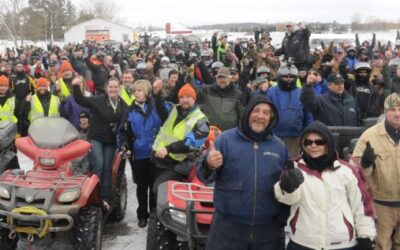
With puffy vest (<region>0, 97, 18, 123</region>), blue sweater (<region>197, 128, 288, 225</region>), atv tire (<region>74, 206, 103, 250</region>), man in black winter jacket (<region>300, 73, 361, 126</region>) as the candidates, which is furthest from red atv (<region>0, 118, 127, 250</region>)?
puffy vest (<region>0, 97, 18, 123</region>)

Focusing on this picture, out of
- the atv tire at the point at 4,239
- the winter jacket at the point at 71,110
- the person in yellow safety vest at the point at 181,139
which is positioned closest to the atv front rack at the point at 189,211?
the person in yellow safety vest at the point at 181,139

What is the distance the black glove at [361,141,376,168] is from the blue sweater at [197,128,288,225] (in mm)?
650

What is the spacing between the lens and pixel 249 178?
3109 millimetres

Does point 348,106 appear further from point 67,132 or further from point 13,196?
point 13,196

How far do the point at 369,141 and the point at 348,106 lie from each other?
1.66 m

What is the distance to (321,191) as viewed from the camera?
122 inches

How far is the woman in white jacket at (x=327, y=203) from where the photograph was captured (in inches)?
122

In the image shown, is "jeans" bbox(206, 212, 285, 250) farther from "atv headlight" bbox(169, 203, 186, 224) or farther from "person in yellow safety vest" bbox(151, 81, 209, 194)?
"person in yellow safety vest" bbox(151, 81, 209, 194)

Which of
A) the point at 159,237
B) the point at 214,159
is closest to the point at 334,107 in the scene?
the point at 159,237

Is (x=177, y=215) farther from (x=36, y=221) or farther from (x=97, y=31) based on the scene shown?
(x=97, y=31)

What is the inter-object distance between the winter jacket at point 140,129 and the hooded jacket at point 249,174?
2337mm

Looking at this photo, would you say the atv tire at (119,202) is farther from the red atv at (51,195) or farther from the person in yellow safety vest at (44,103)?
the person in yellow safety vest at (44,103)

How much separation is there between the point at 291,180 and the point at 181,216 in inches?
52.4

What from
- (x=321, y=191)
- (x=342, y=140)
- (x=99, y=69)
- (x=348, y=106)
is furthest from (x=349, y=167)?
(x=99, y=69)
